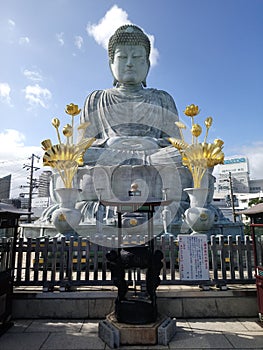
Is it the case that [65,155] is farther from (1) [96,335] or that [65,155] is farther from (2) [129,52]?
(2) [129,52]

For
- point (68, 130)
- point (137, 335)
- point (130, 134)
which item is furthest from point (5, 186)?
point (137, 335)

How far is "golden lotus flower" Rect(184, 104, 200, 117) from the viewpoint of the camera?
7245 mm

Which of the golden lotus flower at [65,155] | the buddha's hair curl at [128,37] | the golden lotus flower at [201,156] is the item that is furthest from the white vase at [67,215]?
the buddha's hair curl at [128,37]

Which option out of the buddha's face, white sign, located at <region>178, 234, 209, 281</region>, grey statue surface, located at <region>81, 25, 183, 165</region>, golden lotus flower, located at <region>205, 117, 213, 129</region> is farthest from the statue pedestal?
the buddha's face

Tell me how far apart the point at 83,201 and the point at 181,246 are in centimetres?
487

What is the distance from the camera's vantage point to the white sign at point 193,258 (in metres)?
4.16

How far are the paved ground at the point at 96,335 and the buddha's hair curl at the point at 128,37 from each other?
11.8 metres

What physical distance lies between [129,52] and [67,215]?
9.06m

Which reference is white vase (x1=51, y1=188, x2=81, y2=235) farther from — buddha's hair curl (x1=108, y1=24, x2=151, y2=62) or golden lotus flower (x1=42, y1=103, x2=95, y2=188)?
buddha's hair curl (x1=108, y1=24, x2=151, y2=62)

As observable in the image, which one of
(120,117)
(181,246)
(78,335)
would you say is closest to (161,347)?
(78,335)

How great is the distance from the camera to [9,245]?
154 inches

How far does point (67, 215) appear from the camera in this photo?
20.6 feet

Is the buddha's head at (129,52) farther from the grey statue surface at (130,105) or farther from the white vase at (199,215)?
the white vase at (199,215)

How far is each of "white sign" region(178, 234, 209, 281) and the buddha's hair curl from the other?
10691 mm
